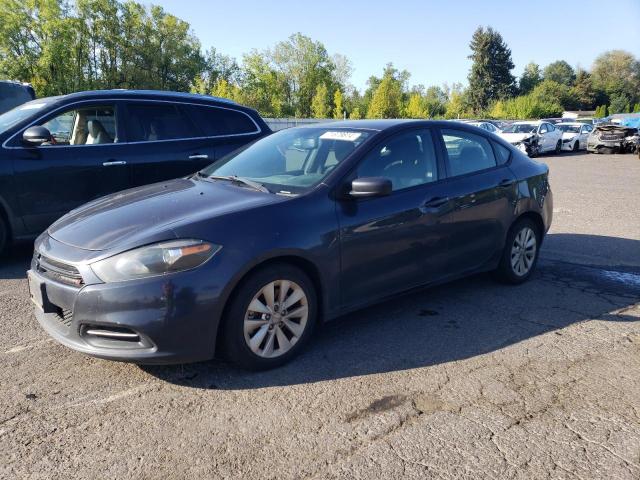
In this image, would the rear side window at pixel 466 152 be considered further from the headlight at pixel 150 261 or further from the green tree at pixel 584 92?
the green tree at pixel 584 92

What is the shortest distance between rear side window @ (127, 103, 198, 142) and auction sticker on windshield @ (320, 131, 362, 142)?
2.99 meters

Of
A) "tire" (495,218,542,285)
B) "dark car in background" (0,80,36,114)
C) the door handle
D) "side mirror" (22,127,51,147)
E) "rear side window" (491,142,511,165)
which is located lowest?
"tire" (495,218,542,285)

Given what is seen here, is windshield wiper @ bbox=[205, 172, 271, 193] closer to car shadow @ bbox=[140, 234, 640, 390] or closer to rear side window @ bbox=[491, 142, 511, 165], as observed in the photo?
car shadow @ bbox=[140, 234, 640, 390]

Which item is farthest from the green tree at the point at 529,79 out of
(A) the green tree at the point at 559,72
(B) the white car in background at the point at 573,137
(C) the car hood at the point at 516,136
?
(C) the car hood at the point at 516,136

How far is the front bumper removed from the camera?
302 centimetres

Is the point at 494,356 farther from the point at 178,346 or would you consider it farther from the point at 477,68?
the point at 477,68

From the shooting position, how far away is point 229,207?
11.5 ft

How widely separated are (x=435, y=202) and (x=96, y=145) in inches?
156

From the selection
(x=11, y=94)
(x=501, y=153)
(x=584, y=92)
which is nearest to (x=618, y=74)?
(x=584, y=92)

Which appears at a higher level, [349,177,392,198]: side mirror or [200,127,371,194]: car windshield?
[200,127,371,194]: car windshield

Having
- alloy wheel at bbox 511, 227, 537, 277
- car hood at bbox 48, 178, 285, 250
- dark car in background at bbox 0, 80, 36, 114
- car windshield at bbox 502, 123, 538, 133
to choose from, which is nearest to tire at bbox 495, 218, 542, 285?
alloy wheel at bbox 511, 227, 537, 277

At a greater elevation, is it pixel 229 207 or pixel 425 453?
pixel 229 207

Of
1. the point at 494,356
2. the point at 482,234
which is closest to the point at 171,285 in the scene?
the point at 494,356

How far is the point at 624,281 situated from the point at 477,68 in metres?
93.6
